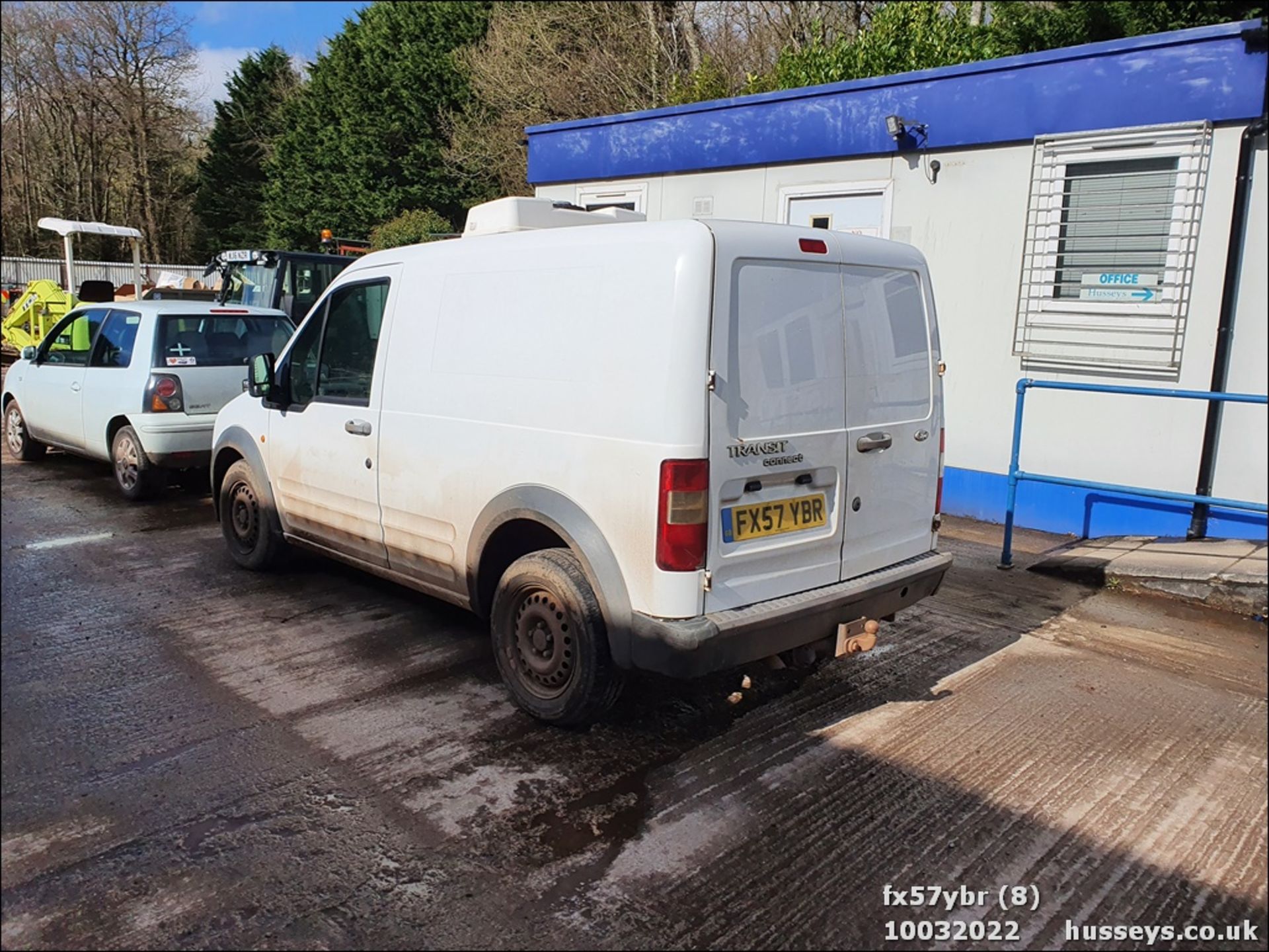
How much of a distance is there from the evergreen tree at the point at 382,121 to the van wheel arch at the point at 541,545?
25566 mm

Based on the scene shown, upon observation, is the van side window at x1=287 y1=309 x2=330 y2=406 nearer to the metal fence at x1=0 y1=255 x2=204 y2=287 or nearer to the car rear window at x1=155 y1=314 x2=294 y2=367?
the car rear window at x1=155 y1=314 x2=294 y2=367

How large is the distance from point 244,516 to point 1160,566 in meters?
6.28

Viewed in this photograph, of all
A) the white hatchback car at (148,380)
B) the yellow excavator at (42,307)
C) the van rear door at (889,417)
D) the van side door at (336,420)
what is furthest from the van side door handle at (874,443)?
the yellow excavator at (42,307)

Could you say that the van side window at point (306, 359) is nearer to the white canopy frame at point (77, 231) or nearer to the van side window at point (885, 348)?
the van side window at point (885, 348)

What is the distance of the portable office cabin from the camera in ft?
23.1

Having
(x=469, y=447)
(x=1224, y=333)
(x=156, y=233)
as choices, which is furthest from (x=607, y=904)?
(x=156, y=233)

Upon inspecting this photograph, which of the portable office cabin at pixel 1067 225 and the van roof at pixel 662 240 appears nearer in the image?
→ the van roof at pixel 662 240

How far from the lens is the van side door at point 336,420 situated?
497cm

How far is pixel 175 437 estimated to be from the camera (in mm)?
7781

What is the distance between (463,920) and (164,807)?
1.32 metres

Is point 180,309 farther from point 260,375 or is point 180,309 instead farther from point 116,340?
point 260,375

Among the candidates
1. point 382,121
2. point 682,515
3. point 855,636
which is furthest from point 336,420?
point 382,121

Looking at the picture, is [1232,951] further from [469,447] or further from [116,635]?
[116,635]

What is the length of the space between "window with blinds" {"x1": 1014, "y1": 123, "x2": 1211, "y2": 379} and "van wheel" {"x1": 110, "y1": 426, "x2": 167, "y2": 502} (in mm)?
7505
